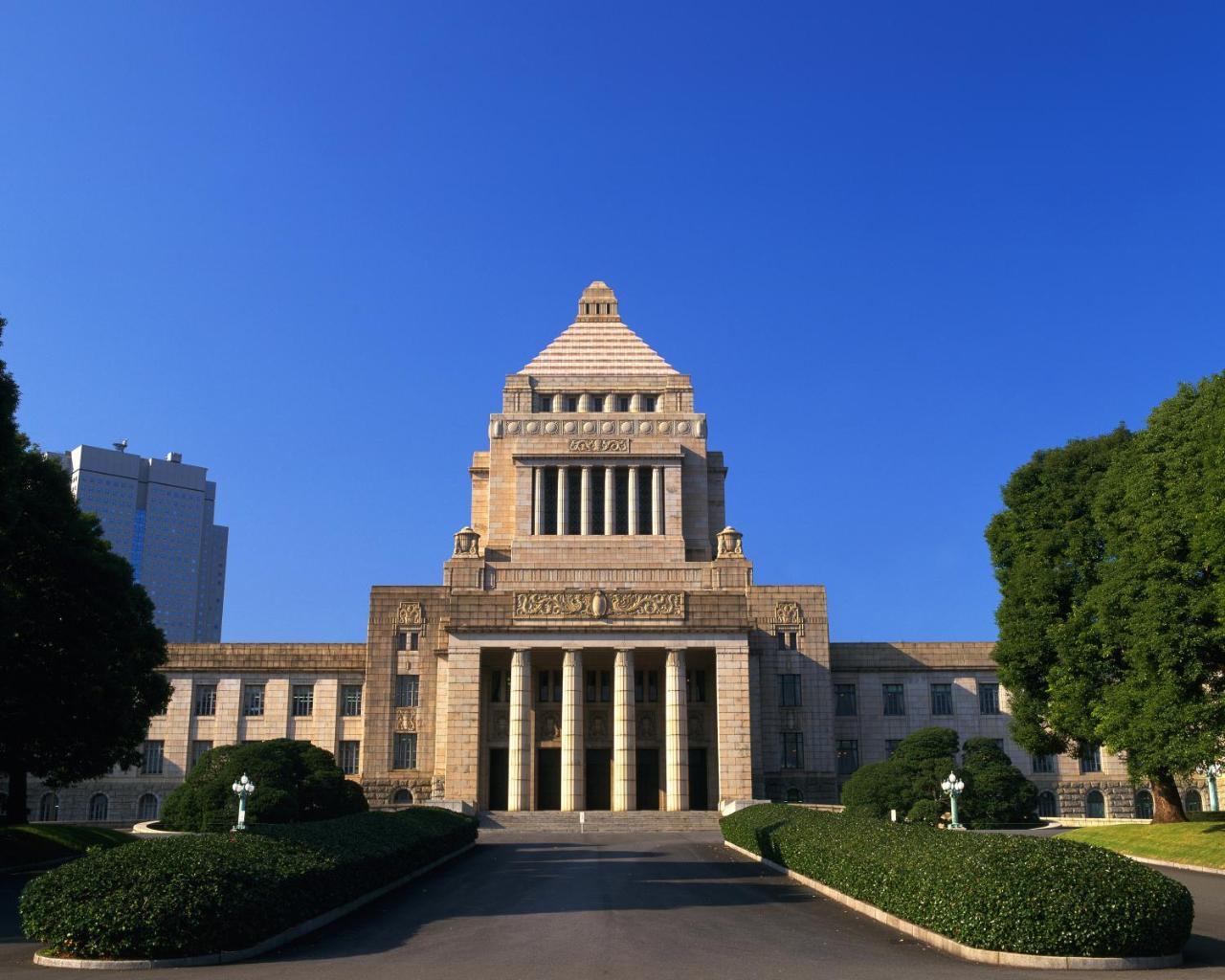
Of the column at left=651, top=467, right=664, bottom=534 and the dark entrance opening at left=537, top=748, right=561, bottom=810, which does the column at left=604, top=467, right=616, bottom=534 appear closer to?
the column at left=651, top=467, right=664, bottom=534

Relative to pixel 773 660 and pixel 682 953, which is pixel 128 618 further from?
pixel 773 660

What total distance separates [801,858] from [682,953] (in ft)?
33.0

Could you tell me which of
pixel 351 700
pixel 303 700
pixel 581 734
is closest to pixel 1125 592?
pixel 581 734

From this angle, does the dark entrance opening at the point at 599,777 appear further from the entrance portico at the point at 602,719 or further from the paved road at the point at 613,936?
the paved road at the point at 613,936

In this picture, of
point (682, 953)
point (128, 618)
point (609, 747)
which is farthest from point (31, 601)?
point (609, 747)

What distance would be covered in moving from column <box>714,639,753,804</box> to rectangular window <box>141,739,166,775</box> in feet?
103

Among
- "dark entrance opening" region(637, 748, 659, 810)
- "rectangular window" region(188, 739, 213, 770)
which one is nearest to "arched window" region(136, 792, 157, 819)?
"rectangular window" region(188, 739, 213, 770)

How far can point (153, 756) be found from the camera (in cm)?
6275

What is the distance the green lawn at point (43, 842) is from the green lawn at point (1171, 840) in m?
29.4

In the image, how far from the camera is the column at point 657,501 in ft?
225

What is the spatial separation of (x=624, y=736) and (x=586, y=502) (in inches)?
698

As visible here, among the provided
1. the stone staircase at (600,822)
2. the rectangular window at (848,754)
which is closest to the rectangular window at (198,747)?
the stone staircase at (600,822)

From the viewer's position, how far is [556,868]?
31281 millimetres

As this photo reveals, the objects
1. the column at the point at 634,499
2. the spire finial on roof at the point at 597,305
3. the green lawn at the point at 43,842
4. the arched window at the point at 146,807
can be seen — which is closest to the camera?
the green lawn at the point at 43,842
